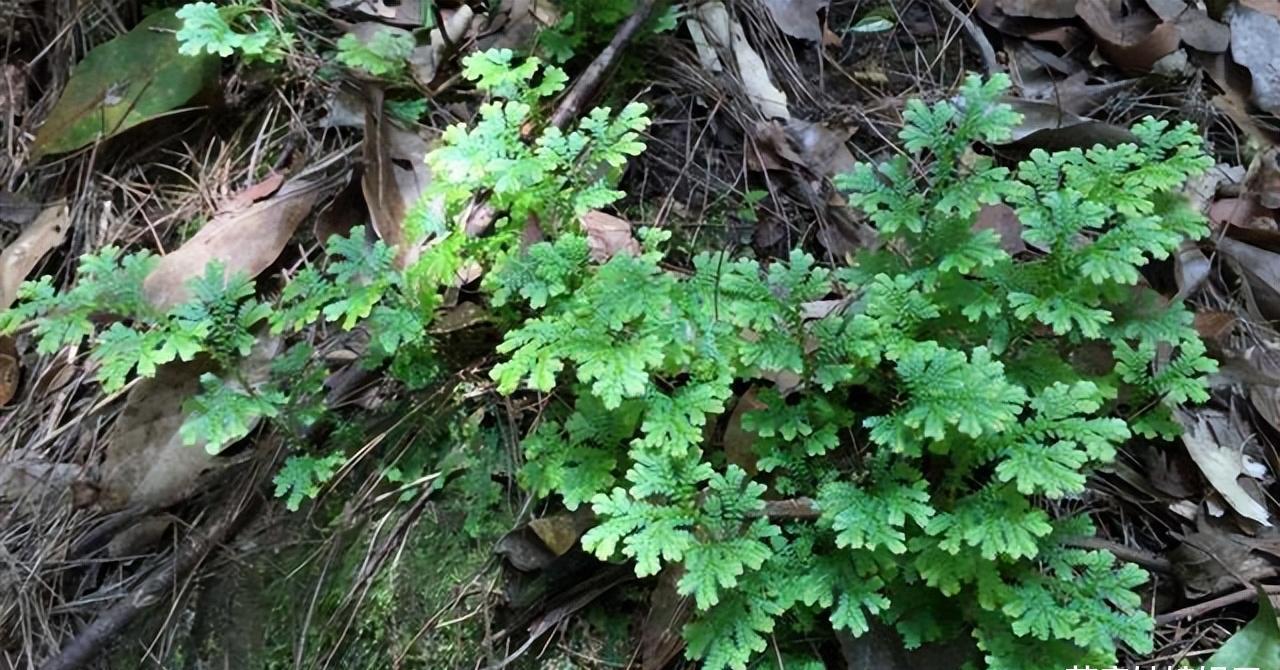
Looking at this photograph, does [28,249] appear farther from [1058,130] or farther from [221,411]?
[1058,130]

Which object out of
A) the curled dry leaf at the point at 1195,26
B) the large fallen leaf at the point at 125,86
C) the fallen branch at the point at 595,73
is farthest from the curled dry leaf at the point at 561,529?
the curled dry leaf at the point at 1195,26

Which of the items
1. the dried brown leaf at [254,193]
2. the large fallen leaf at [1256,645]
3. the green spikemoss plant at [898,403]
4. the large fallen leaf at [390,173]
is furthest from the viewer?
the dried brown leaf at [254,193]

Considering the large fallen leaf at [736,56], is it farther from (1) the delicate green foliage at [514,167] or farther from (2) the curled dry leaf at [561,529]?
(2) the curled dry leaf at [561,529]

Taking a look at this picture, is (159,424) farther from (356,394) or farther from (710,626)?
(710,626)

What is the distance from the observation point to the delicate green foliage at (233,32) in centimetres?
219

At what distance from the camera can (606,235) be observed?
2236 mm

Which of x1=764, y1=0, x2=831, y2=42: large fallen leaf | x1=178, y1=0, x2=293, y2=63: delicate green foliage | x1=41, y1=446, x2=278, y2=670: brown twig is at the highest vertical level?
x1=178, y1=0, x2=293, y2=63: delicate green foliage

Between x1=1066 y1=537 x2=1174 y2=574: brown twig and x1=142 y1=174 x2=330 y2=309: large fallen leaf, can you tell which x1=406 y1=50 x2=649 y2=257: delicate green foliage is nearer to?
x1=142 y1=174 x2=330 y2=309: large fallen leaf

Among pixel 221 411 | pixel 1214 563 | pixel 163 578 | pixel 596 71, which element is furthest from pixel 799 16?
pixel 163 578

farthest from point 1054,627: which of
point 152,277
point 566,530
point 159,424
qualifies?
point 152,277

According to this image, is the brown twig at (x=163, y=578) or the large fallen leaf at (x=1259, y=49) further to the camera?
the large fallen leaf at (x=1259, y=49)

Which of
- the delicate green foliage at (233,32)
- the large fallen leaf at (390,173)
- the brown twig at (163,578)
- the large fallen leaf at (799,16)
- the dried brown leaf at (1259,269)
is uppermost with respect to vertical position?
the delicate green foliage at (233,32)

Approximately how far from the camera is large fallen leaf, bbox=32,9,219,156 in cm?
247

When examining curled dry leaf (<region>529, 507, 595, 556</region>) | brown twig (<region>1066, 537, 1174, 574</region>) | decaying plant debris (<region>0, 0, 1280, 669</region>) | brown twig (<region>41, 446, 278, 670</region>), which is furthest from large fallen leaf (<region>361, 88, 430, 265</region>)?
brown twig (<region>1066, 537, 1174, 574</region>)
